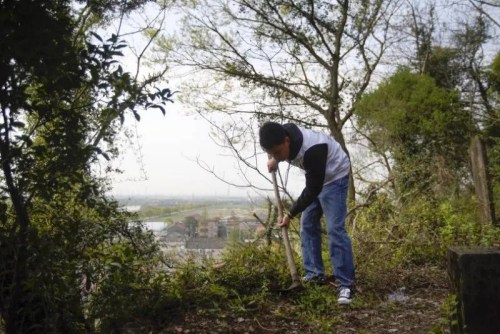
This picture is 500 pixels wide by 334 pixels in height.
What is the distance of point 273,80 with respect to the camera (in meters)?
14.1

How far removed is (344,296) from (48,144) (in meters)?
2.86

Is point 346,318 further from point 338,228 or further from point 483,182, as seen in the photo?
point 483,182

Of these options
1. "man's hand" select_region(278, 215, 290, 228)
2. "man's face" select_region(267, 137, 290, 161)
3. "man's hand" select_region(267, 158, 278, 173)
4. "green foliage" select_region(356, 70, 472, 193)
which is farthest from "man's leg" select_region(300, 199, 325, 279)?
"green foliage" select_region(356, 70, 472, 193)

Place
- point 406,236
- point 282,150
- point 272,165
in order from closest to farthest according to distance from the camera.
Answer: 1. point 282,150
2. point 272,165
3. point 406,236

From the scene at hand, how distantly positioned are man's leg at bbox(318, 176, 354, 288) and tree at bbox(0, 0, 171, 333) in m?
2.00

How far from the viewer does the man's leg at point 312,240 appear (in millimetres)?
4699

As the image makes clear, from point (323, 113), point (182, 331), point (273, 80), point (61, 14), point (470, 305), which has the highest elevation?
point (273, 80)

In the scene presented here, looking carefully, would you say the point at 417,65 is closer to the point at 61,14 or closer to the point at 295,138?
the point at 295,138

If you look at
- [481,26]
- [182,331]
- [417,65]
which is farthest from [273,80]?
[182,331]

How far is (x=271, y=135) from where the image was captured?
4039mm

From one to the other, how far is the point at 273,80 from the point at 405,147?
4.39 metres

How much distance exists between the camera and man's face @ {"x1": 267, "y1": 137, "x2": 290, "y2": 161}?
4.09 m

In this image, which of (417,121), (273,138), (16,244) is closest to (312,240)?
(273,138)

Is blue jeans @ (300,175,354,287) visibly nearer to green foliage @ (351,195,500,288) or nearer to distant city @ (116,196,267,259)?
green foliage @ (351,195,500,288)
